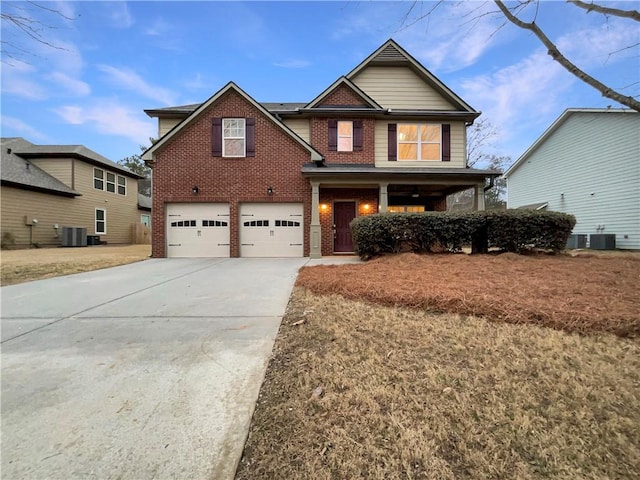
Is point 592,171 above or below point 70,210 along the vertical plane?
above

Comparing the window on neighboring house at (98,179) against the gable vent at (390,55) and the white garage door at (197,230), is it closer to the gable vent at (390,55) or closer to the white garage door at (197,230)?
the white garage door at (197,230)

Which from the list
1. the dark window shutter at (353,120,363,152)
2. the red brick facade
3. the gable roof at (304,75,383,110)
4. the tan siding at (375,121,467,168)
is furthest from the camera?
the tan siding at (375,121,467,168)

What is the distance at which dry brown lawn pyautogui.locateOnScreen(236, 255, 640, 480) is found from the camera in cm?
154

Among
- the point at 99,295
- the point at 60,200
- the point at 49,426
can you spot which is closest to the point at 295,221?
the point at 99,295

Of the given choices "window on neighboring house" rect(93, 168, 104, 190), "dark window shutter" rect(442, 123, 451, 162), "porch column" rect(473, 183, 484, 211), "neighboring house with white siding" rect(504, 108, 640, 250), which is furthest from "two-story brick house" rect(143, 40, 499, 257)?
"window on neighboring house" rect(93, 168, 104, 190)

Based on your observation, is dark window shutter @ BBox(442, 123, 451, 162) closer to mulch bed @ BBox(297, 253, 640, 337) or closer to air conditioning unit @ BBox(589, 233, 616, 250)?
mulch bed @ BBox(297, 253, 640, 337)

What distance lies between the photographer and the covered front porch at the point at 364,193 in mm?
10625

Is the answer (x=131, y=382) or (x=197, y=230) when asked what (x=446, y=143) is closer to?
(x=197, y=230)

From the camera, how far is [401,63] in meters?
12.9

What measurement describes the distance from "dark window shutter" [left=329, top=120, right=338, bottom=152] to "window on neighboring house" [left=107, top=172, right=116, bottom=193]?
58.0ft

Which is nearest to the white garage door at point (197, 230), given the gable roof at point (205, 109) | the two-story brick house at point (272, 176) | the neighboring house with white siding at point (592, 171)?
the two-story brick house at point (272, 176)

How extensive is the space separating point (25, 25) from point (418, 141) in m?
11.9

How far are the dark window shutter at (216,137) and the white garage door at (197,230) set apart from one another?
199 cm

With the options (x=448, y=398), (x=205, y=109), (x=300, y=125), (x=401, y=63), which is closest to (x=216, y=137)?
(x=205, y=109)
